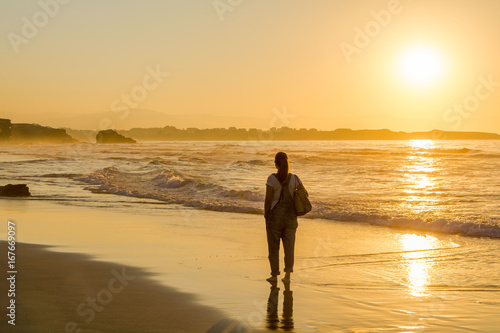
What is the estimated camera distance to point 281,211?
320 inches

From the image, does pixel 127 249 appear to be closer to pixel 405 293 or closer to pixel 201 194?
pixel 405 293

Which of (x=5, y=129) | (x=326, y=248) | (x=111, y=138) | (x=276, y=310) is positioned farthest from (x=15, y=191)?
(x=111, y=138)

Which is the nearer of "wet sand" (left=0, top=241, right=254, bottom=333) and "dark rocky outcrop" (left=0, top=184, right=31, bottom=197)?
"wet sand" (left=0, top=241, right=254, bottom=333)

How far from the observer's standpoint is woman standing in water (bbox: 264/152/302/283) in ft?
26.5

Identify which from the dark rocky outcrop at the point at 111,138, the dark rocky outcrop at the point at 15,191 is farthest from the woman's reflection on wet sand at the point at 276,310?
the dark rocky outcrop at the point at 111,138

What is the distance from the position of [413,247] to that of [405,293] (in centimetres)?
403

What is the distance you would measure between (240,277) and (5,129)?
627ft

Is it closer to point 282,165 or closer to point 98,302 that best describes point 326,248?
point 282,165

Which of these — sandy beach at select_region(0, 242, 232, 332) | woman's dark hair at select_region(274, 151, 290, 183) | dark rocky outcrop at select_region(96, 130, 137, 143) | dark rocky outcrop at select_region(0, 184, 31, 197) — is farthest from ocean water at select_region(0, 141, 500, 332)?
dark rocky outcrop at select_region(96, 130, 137, 143)

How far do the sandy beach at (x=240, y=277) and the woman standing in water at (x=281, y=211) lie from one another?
0.35 m

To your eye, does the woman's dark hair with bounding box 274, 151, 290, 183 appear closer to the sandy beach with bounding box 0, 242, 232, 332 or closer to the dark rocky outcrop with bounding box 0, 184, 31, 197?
the sandy beach with bounding box 0, 242, 232, 332

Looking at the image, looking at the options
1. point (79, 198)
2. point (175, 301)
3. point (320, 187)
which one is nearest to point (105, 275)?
point (175, 301)

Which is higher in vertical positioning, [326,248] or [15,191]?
[326,248]

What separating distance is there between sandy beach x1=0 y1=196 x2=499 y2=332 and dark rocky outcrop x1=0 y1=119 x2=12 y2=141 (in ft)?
595
